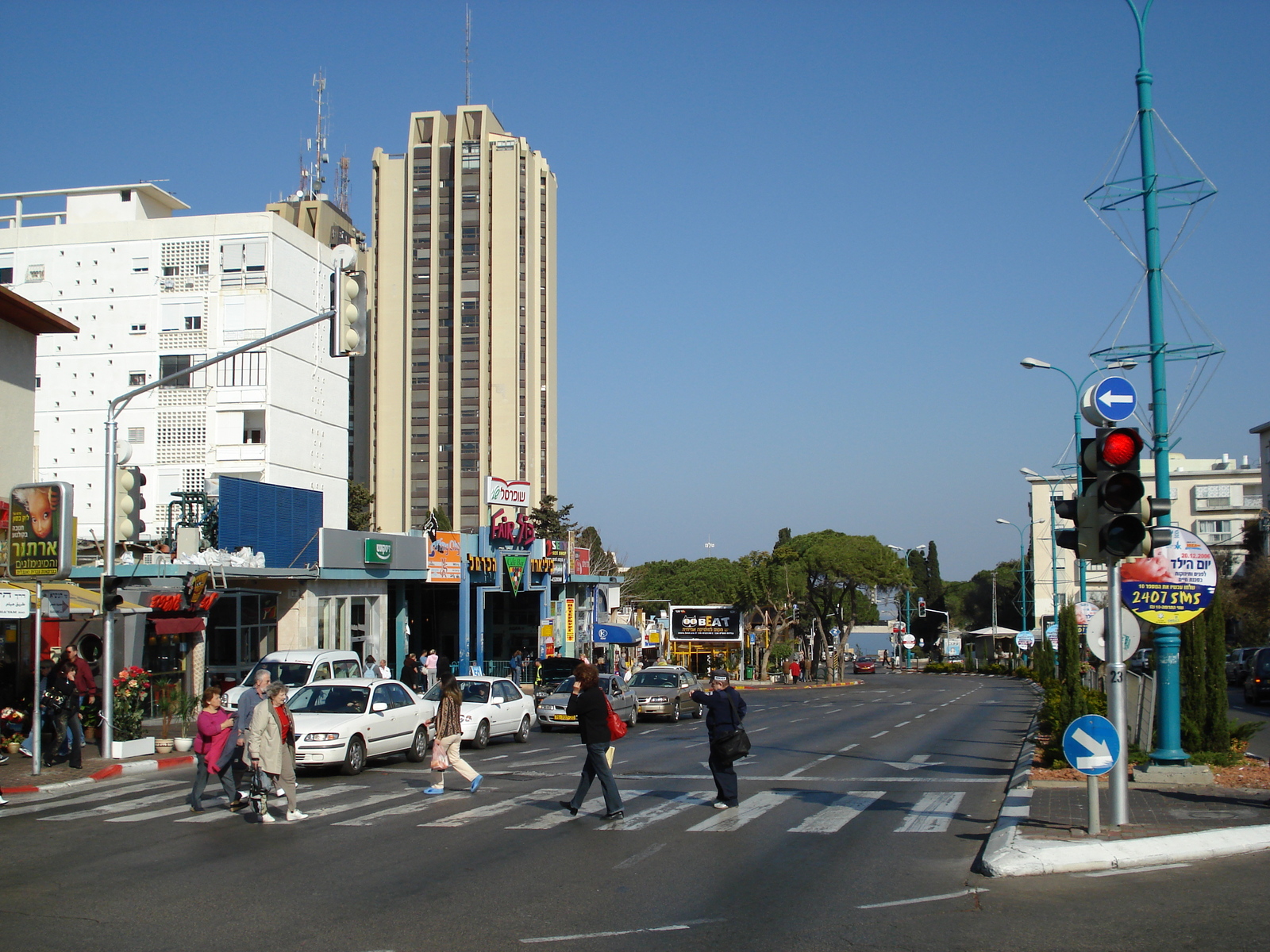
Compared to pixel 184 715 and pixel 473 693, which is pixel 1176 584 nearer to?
pixel 473 693

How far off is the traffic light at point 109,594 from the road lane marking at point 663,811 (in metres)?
10.4

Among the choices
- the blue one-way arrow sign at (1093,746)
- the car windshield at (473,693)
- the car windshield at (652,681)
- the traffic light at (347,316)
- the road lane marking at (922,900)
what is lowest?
the car windshield at (652,681)

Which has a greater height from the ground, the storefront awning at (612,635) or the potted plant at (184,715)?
the potted plant at (184,715)

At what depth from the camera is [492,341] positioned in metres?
99.2

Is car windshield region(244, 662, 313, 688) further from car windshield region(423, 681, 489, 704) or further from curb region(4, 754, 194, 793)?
curb region(4, 754, 194, 793)

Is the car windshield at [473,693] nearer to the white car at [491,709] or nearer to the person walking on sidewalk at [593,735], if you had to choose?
the white car at [491,709]

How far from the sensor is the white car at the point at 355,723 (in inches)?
696

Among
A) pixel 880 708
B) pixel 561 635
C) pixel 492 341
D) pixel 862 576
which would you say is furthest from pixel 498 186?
pixel 880 708

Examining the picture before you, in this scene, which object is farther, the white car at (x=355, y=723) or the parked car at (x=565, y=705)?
the parked car at (x=565, y=705)

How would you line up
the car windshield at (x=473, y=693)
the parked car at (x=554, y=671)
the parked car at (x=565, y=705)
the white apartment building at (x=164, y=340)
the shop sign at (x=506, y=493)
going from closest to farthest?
1. the car windshield at (x=473, y=693)
2. the parked car at (x=565, y=705)
3. the parked car at (x=554, y=671)
4. the shop sign at (x=506, y=493)
5. the white apartment building at (x=164, y=340)

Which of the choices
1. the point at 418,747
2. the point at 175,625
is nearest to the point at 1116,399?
the point at 418,747

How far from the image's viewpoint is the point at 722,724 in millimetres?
13820

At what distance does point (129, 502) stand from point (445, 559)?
24087 mm

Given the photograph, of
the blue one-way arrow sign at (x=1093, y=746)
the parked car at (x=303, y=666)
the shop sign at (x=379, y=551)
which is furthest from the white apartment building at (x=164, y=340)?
the blue one-way arrow sign at (x=1093, y=746)
